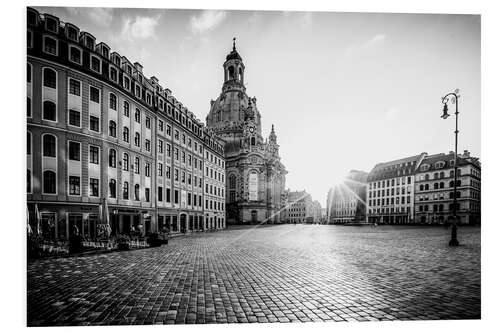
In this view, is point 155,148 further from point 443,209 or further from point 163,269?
point 443,209

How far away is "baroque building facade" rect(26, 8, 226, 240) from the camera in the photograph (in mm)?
9391

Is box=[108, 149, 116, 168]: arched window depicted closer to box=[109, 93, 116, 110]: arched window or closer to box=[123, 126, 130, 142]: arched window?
box=[123, 126, 130, 142]: arched window

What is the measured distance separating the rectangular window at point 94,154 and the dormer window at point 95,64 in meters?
3.99

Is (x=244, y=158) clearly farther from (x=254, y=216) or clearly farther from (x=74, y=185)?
(x=74, y=185)

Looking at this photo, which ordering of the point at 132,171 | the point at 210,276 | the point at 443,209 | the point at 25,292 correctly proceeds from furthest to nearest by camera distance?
the point at 443,209, the point at 132,171, the point at 210,276, the point at 25,292

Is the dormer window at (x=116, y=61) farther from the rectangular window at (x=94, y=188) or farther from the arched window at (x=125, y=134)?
the rectangular window at (x=94, y=188)

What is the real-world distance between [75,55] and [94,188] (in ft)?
20.2

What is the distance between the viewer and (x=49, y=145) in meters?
10.1

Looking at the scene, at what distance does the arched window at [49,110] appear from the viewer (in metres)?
9.79

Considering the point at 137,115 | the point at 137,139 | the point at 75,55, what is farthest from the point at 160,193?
the point at 75,55

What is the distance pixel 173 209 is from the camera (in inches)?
891

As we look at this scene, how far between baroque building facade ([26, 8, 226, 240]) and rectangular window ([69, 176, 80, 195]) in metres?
0.04
